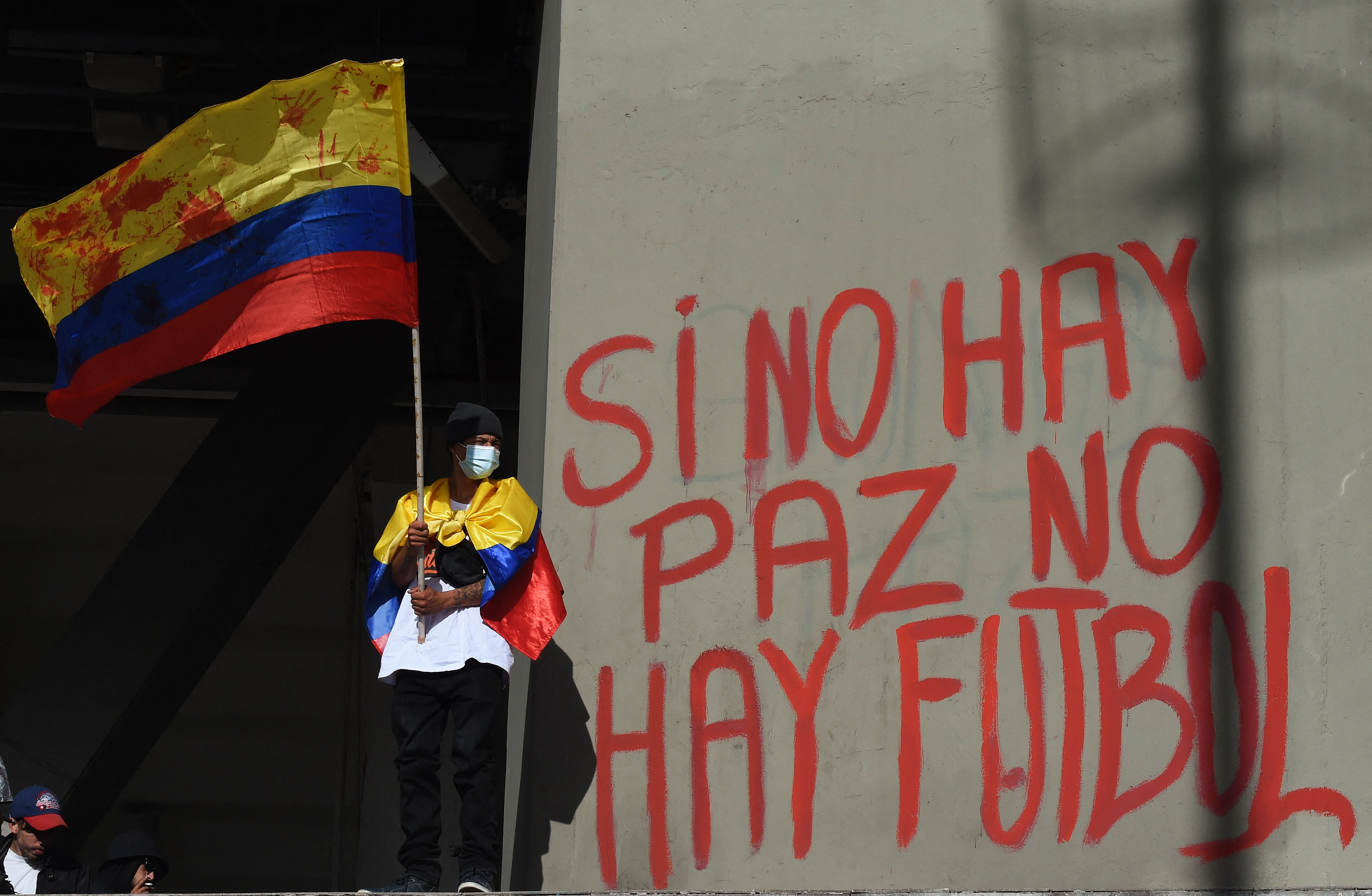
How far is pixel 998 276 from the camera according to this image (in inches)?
213

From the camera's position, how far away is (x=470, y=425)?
4.67m

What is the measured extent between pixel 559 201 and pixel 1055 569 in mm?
2165

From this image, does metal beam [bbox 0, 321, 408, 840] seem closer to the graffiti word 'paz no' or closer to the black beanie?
the graffiti word 'paz no'

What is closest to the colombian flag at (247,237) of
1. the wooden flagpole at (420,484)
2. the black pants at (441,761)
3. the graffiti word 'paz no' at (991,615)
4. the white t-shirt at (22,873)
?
the wooden flagpole at (420,484)

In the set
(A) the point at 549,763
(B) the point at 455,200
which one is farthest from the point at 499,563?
(B) the point at 455,200

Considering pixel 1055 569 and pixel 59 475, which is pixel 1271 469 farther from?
pixel 59 475

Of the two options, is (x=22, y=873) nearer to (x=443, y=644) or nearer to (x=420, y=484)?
(x=443, y=644)

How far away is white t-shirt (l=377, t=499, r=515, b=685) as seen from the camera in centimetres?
450

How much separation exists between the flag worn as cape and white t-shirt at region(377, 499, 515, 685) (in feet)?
0.14

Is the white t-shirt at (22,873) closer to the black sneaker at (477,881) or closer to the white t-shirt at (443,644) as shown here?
the white t-shirt at (443,644)

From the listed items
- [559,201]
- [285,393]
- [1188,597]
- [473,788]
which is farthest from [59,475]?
[1188,597]

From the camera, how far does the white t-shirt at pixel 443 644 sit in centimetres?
450

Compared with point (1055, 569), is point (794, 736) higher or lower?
lower

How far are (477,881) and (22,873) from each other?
190 centimetres
